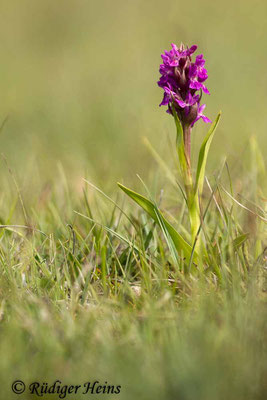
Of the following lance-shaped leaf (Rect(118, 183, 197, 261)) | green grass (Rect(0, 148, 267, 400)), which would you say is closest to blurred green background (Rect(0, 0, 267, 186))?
lance-shaped leaf (Rect(118, 183, 197, 261))

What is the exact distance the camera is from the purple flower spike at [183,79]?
218 cm

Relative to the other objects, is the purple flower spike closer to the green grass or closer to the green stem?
the green stem

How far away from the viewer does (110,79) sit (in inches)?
257

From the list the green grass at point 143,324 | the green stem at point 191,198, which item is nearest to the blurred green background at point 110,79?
the green stem at point 191,198

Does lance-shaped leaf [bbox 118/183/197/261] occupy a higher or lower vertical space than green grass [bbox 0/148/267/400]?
higher

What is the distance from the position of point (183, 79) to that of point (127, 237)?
656 millimetres

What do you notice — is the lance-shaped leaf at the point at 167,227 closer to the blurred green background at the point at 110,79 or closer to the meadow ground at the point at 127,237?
the meadow ground at the point at 127,237

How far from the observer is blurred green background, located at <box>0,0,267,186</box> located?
466 cm

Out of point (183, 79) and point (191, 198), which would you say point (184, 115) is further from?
point (191, 198)

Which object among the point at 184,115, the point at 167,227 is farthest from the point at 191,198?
the point at 184,115

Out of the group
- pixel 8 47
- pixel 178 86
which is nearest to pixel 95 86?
pixel 8 47

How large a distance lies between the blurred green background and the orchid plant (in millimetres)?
832

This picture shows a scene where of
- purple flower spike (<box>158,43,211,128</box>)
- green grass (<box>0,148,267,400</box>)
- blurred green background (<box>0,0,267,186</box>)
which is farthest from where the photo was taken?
blurred green background (<box>0,0,267,186</box>)

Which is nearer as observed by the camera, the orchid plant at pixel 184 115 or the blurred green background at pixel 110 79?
the orchid plant at pixel 184 115
